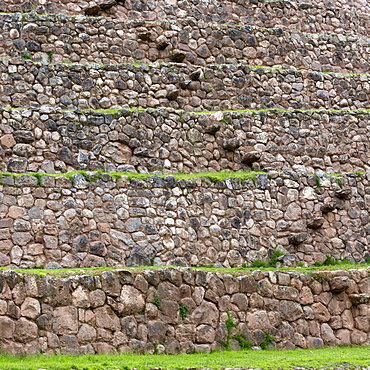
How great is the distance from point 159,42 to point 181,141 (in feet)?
10.7

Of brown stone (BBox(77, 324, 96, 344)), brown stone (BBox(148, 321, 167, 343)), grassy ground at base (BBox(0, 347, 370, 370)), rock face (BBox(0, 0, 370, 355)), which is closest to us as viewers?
grassy ground at base (BBox(0, 347, 370, 370))

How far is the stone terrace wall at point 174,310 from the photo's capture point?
30.6 feet

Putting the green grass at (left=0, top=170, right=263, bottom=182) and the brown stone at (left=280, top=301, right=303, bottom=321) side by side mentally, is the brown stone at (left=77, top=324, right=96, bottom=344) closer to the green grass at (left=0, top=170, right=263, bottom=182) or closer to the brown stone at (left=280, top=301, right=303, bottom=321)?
the green grass at (left=0, top=170, right=263, bottom=182)

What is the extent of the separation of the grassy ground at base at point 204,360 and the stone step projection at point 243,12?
926 cm

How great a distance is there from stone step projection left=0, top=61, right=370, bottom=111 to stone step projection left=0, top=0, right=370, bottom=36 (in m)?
2.30

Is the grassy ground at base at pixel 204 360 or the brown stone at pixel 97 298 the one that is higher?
the brown stone at pixel 97 298

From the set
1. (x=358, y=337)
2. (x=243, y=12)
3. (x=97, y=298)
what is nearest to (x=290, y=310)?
(x=358, y=337)

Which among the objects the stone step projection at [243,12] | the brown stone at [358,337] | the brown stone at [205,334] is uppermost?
the stone step projection at [243,12]

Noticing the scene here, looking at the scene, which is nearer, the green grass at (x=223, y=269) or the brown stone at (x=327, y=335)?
the green grass at (x=223, y=269)

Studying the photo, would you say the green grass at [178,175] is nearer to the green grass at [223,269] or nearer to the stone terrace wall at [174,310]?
the green grass at [223,269]

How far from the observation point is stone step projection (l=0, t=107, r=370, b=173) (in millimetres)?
12820

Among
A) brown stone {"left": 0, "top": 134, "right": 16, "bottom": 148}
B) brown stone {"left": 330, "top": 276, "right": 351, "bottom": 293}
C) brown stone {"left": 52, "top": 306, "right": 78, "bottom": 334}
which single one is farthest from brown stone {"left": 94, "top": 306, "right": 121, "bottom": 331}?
brown stone {"left": 0, "top": 134, "right": 16, "bottom": 148}

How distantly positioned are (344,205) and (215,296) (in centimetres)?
417

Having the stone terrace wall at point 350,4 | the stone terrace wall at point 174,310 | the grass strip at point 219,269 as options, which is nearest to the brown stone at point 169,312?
the stone terrace wall at point 174,310
